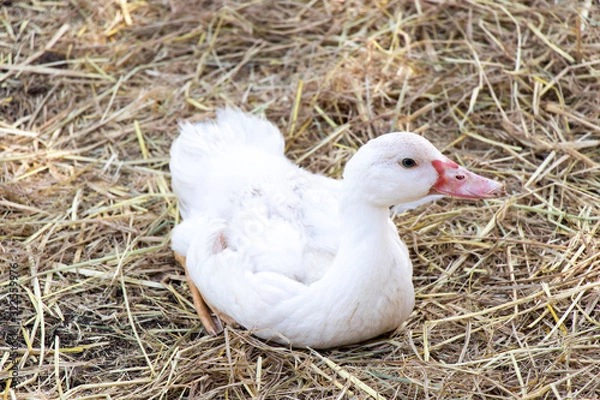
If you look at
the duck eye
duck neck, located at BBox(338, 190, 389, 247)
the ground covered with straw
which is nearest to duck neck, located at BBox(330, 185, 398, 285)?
duck neck, located at BBox(338, 190, 389, 247)

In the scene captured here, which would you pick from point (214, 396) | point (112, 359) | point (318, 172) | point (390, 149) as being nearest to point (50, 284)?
point (112, 359)

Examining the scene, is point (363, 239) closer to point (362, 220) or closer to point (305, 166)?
point (362, 220)

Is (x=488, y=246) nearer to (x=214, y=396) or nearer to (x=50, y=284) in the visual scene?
(x=214, y=396)

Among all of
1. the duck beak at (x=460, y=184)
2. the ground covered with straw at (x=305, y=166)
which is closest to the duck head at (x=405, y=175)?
the duck beak at (x=460, y=184)

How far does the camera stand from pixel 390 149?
362 centimetres

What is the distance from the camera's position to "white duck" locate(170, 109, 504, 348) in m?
3.67

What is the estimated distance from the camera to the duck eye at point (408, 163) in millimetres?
3639

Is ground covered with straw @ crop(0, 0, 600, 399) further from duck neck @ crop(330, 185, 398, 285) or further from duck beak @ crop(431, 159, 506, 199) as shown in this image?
duck beak @ crop(431, 159, 506, 199)

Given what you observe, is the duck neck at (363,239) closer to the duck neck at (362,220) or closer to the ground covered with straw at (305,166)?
the duck neck at (362,220)

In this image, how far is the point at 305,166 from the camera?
5.30 metres

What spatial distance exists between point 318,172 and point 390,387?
71.8 inches

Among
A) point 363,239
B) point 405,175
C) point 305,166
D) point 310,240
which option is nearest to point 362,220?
point 363,239

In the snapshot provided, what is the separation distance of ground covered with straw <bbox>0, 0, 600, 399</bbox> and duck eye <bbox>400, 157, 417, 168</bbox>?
854 mm

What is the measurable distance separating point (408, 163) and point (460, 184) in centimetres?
25
